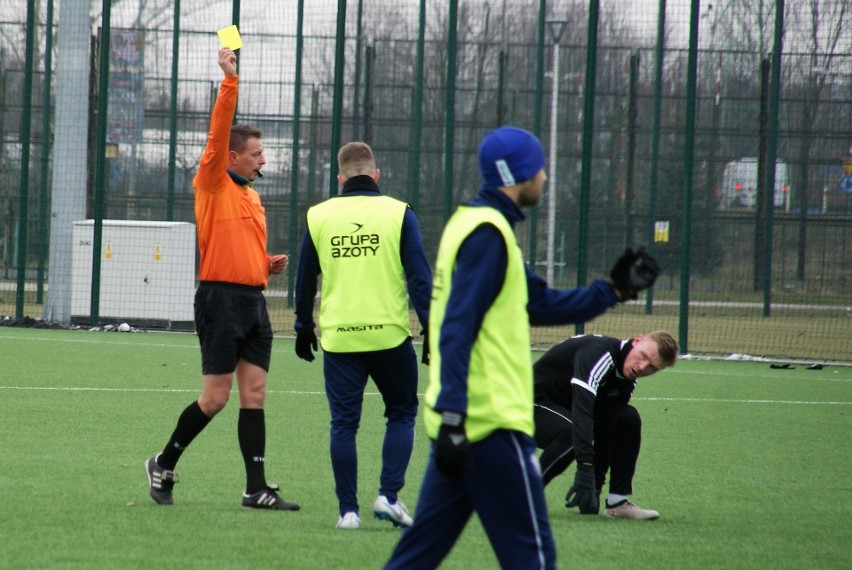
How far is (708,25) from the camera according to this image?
17172mm

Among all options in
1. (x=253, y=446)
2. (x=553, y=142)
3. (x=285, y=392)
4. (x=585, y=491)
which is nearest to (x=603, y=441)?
(x=585, y=491)

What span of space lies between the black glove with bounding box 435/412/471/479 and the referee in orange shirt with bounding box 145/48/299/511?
2.78 m

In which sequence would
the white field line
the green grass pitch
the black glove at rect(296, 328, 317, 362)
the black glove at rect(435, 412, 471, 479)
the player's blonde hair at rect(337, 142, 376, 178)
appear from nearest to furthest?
the black glove at rect(435, 412, 471, 479) → the green grass pitch → the player's blonde hair at rect(337, 142, 376, 178) → the black glove at rect(296, 328, 317, 362) → the white field line

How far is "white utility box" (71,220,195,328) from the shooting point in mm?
17047

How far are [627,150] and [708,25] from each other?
2.77m

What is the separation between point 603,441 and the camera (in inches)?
250

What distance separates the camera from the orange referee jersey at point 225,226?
5938mm

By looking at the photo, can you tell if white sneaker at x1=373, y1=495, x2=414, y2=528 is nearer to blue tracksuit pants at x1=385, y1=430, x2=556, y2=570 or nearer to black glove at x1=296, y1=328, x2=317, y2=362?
black glove at x1=296, y1=328, x2=317, y2=362

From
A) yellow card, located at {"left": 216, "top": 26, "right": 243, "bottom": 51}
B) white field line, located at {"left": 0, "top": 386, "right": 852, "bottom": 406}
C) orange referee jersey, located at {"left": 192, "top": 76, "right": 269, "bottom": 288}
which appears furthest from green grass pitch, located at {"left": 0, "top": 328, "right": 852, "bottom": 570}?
yellow card, located at {"left": 216, "top": 26, "right": 243, "bottom": 51}

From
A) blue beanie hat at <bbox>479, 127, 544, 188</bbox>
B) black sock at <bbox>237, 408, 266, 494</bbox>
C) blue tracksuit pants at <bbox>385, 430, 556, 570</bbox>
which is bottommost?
black sock at <bbox>237, 408, 266, 494</bbox>

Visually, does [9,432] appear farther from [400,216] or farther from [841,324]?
[841,324]

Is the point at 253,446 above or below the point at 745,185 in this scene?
below

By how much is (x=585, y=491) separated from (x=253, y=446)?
1632 mm

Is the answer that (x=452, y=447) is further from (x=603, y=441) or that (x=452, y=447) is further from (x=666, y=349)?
(x=603, y=441)
